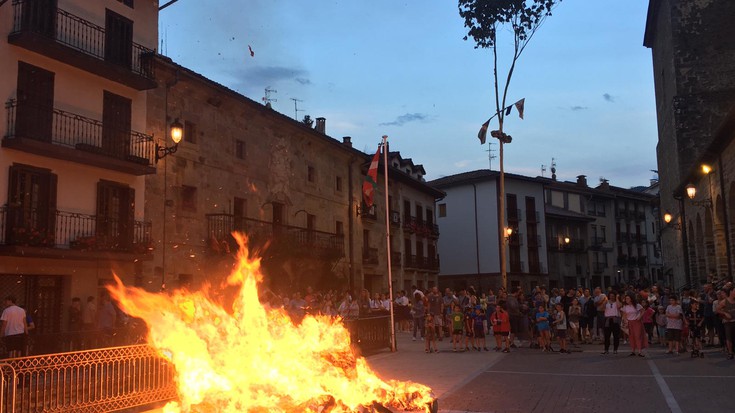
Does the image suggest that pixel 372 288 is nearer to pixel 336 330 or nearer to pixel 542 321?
pixel 542 321

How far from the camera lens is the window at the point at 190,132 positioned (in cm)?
2350

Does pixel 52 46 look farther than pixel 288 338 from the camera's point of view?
Yes

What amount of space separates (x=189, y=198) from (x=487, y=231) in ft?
114

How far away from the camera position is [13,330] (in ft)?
43.1

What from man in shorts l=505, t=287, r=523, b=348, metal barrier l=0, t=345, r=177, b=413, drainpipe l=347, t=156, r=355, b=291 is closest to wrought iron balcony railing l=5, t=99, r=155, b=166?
metal barrier l=0, t=345, r=177, b=413

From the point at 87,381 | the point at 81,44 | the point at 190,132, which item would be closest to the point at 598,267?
the point at 190,132

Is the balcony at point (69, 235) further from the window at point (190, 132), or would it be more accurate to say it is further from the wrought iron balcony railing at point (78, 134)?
the window at point (190, 132)

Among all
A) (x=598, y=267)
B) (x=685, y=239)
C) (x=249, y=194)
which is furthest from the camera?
(x=598, y=267)

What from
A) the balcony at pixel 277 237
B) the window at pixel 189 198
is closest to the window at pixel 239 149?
Answer: the balcony at pixel 277 237

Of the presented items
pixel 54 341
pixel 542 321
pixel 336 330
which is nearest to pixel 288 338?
pixel 336 330

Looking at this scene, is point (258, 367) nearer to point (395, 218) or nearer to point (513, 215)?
point (395, 218)

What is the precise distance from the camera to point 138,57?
21766mm

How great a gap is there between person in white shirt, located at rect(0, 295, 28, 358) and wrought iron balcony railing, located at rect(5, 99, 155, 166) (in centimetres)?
633

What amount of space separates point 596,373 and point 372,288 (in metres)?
25.2
